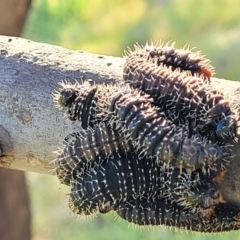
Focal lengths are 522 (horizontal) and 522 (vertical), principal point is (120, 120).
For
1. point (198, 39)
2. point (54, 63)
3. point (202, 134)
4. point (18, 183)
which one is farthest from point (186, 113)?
point (198, 39)

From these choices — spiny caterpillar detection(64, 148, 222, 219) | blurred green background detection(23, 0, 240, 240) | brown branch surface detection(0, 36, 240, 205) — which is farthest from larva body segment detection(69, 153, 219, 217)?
blurred green background detection(23, 0, 240, 240)

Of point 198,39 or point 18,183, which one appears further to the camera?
point 198,39

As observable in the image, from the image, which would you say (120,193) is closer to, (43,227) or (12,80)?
(12,80)

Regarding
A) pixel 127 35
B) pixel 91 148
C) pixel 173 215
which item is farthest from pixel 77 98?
pixel 127 35

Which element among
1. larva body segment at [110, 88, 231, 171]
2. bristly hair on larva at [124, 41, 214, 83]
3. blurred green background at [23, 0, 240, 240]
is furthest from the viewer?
blurred green background at [23, 0, 240, 240]

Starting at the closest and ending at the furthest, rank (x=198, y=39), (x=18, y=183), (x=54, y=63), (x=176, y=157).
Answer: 1. (x=176, y=157)
2. (x=54, y=63)
3. (x=18, y=183)
4. (x=198, y=39)

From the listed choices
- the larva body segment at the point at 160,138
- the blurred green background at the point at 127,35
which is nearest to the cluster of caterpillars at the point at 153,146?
the larva body segment at the point at 160,138

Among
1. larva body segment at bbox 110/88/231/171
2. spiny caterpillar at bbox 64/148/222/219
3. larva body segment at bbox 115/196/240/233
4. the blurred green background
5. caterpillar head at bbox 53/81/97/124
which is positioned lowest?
larva body segment at bbox 115/196/240/233

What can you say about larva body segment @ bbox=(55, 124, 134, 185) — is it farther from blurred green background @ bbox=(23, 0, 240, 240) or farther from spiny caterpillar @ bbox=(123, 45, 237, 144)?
blurred green background @ bbox=(23, 0, 240, 240)
